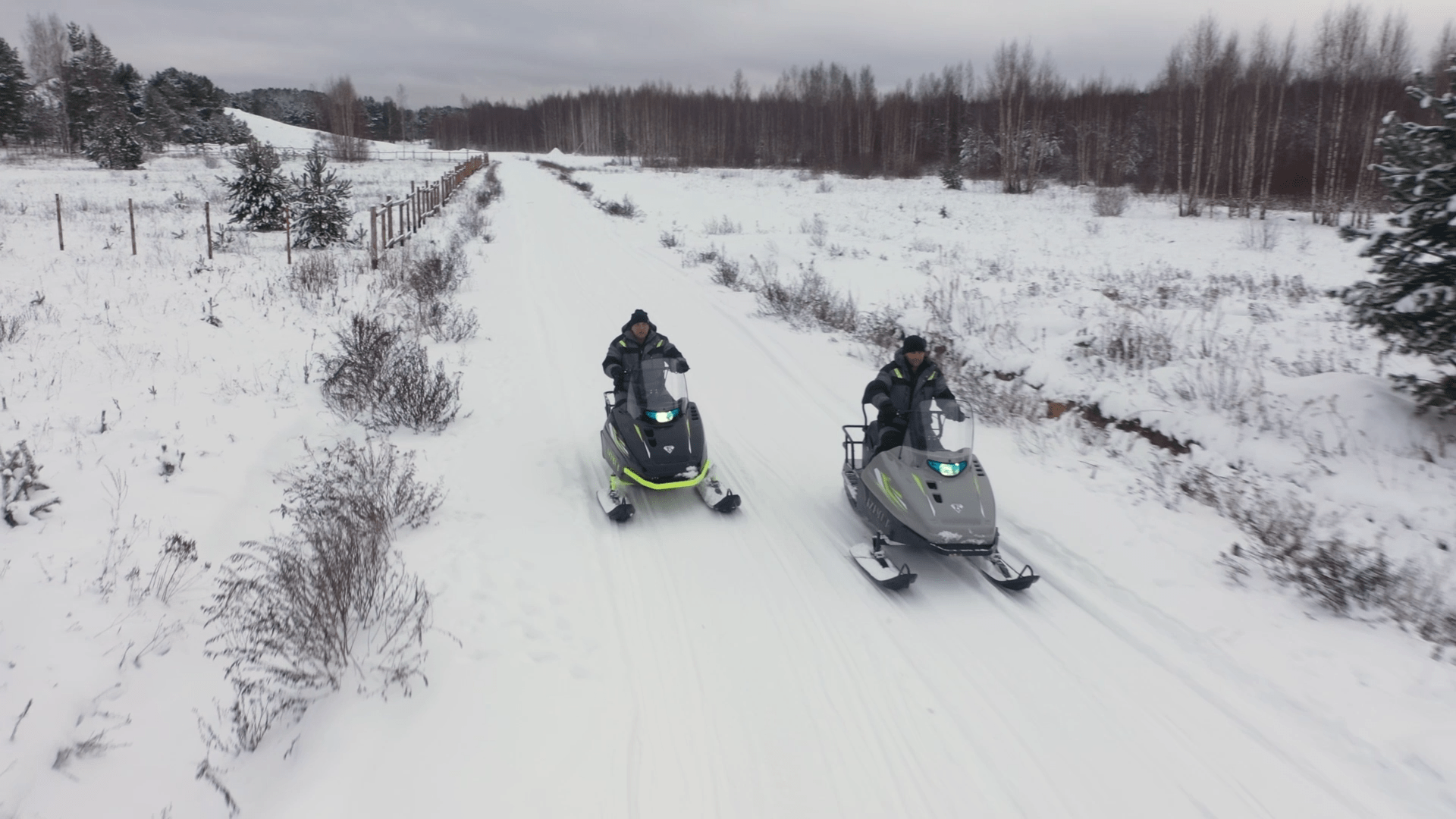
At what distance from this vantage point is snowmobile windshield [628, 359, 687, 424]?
21.1 ft

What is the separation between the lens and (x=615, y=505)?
6211 mm

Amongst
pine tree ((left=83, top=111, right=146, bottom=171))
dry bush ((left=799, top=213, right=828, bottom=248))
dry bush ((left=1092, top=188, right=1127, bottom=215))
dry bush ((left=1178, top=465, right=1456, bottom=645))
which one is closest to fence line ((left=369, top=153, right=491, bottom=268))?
dry bush ((left=799, top=213, right=828, bottom=248))

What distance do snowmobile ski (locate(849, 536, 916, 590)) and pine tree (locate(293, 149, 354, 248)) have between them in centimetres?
1825

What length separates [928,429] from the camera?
556 cm

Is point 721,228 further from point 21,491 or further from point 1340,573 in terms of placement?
point 1340,573

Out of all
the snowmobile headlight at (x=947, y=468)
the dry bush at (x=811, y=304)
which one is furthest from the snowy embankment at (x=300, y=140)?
the snowmobile headlight at (x=947, y=468)

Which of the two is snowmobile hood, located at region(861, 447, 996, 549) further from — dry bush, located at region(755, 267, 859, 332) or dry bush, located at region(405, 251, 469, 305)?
dry bush, located at region(405, 251, 469, 305)

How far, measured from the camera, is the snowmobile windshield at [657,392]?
6.42 metres

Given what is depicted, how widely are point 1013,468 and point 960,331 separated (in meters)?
4.94

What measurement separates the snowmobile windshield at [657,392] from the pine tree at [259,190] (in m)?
18.8

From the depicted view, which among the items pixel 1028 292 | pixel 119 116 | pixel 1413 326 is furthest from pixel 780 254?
pixel 119 116

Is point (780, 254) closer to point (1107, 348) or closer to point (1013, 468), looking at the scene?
point (1107, 348)

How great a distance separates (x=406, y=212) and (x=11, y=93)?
4995 cm

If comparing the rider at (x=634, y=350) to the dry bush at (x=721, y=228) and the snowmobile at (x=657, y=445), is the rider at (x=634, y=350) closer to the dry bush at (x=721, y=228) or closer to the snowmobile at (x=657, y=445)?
the snowmobile at (x=657, y=445)
